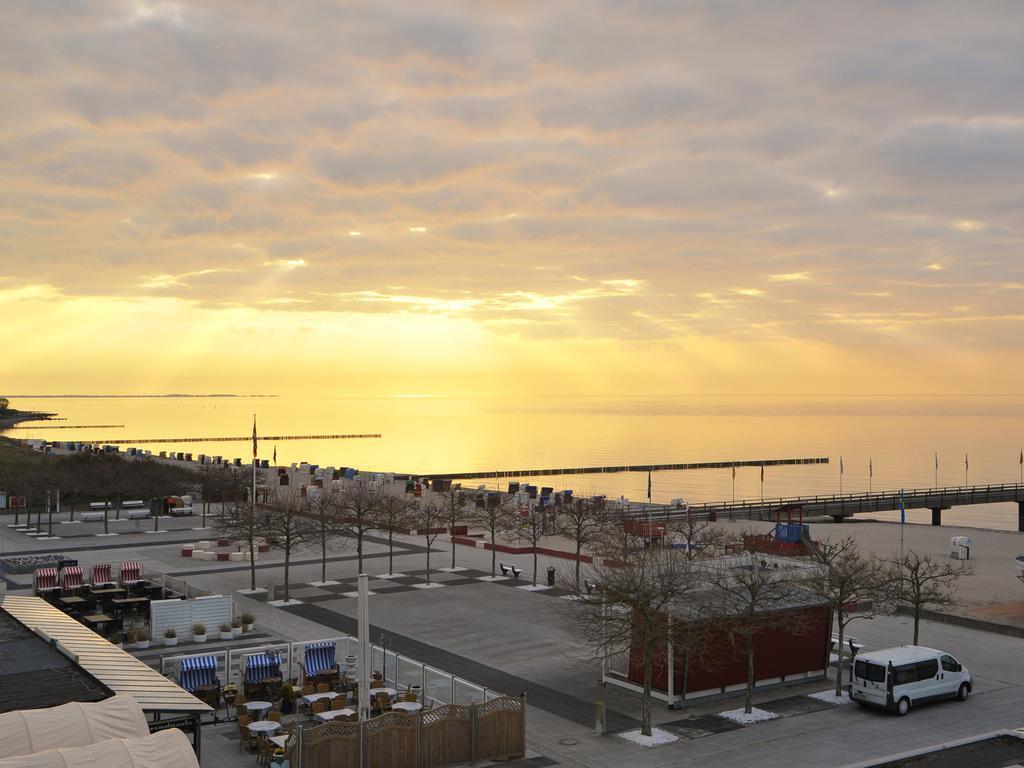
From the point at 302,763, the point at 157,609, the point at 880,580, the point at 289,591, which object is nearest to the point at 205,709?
the point at 302,763

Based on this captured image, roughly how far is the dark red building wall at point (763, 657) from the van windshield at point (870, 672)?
1.94m

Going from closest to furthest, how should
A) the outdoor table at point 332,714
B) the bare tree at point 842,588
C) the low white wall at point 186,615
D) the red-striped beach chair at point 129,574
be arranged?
the outdoor table at point 332,714, the bare tree at point 842,588, the low white wall at point 186,615, the red-striped beach chair at point 129,574

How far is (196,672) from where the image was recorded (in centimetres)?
2436

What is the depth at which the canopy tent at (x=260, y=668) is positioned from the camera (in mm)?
24750

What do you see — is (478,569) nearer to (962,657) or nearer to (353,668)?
(353,668)

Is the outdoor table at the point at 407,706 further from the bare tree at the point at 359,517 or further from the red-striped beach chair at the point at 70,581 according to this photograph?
the red-striped beach chair at the point at 70,581

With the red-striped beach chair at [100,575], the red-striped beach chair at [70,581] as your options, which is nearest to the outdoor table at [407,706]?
the red-striped beach chair at [70,581]

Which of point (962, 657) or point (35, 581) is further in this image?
point (35, 581)

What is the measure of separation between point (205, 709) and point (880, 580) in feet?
65.7

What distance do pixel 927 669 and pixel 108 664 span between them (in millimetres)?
19960

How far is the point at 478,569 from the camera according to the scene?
151 ft

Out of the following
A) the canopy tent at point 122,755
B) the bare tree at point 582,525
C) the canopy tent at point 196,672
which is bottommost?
the canopy tent at point 196,672

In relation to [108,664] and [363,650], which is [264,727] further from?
[108,664]

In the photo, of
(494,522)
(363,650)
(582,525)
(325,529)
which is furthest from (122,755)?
(582,525)
